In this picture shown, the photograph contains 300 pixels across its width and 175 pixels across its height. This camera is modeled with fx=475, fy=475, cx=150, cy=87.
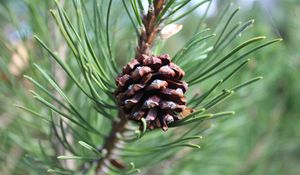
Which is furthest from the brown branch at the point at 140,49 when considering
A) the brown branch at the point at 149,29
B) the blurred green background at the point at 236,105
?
the blurred green background at the point at 236,105

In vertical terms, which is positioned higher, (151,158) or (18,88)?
(18,88)

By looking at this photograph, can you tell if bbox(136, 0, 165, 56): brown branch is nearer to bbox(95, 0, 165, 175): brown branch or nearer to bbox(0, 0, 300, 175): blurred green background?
bbox(95, 0, 165, 175): brown branch

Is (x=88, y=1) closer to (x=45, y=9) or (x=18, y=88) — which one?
(x=45, y=9)

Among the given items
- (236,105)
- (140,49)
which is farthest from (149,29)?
(236,105)

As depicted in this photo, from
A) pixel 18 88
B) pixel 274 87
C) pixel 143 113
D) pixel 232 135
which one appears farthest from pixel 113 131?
pixel 274 87

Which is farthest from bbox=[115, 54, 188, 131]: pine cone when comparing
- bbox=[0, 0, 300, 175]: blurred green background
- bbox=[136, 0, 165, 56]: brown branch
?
bbox=[0, 0, 300, 175]: blurred green background

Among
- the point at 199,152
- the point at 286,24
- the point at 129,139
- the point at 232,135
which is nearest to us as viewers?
the point at 129,139
